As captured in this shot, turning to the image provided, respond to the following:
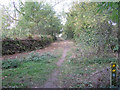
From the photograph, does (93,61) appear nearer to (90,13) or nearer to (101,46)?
(101,46)

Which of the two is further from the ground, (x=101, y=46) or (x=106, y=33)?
(x=106, y=33)

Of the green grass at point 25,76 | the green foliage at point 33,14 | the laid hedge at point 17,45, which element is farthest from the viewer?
the laid hedge at point 17,45

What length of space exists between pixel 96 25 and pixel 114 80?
5.55 metres

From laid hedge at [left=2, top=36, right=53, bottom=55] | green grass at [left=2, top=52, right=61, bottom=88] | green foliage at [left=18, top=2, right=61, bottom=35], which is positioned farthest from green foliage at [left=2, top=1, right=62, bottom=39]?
green grass at [left=2, top=52, right=61, bottom=88]

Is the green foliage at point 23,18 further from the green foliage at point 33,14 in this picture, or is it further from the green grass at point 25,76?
the green grass at point 25,76

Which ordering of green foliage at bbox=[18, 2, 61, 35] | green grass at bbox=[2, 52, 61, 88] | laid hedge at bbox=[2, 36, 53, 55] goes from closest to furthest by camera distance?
1. green grass at bbox=[2, 52, 61, 88]
2. green foliage at bbox=[18, 2, 61, 35]
3. laid hedge at bbox=[2, 36, 53, 55]

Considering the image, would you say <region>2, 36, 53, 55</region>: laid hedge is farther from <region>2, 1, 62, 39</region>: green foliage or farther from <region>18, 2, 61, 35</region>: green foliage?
<region>18, 2, 61, 35</region>: green foliage

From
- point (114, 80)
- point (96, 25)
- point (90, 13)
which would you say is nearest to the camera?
point (114, 80)

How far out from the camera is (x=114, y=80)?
10.0 ft

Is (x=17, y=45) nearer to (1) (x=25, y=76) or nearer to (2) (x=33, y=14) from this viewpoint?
(2) (x=33, y=14)

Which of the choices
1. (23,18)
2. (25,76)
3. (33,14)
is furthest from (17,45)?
(25,76)

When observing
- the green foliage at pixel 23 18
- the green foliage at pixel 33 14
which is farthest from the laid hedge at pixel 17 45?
the green foliage at pixel 33 14

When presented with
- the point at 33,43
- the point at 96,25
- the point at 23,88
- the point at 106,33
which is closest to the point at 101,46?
the point at 106,33

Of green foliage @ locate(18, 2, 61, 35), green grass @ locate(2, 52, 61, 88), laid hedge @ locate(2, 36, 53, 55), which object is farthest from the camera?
laid hedge @ locate(2, 36, 53, 55)
